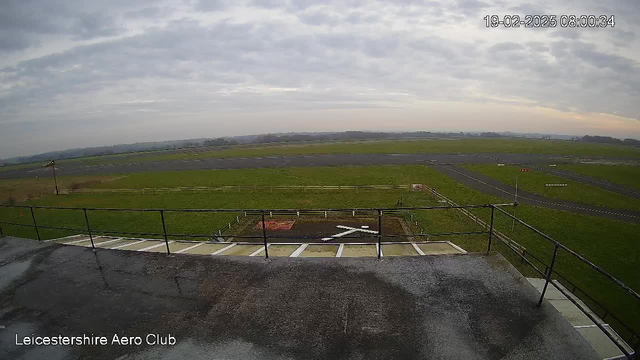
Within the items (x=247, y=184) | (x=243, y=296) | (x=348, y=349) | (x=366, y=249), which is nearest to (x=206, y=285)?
(x=243, y=296)

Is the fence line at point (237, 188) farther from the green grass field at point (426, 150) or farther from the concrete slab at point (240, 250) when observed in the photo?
the green grass field at point (426, 150)

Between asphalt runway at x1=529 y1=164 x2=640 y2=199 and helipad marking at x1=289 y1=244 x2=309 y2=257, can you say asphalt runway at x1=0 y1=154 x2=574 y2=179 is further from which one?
helipad marking at x1=289 y1=244 x2=309 y2=257

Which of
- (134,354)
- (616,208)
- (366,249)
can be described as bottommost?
(616,208)

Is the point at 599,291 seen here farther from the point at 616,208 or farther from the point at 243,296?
the point at 616,208

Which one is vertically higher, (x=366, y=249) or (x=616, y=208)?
(x=366, y=249)

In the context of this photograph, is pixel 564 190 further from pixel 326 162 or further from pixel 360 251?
pixel 326 162
